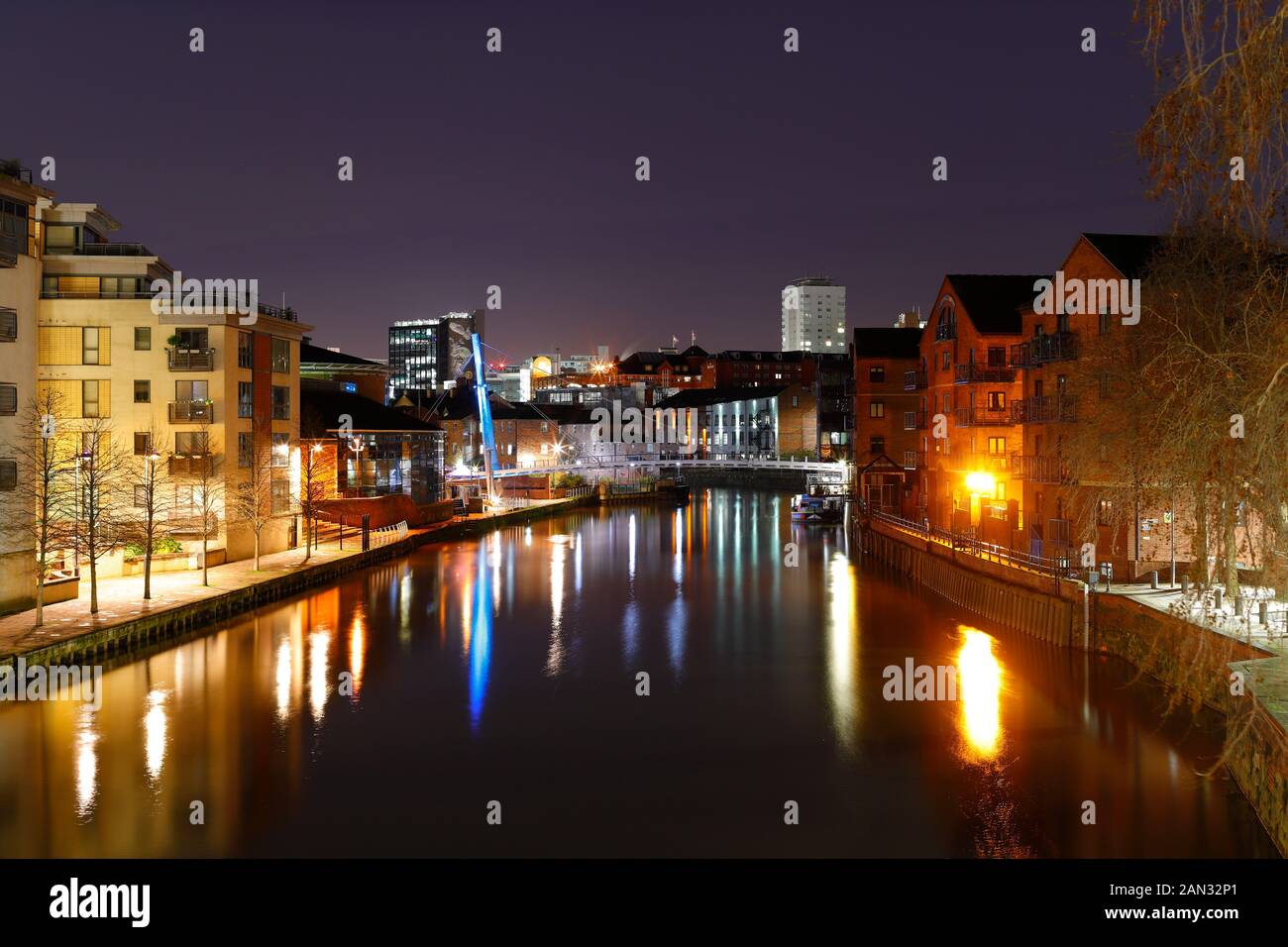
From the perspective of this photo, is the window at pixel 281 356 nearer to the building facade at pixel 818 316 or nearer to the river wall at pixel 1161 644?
the river wall at pixel 1161 644

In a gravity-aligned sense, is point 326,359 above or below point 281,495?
above

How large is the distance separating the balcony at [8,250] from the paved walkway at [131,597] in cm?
804

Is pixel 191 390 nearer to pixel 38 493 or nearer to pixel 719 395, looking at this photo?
pixel 38 493

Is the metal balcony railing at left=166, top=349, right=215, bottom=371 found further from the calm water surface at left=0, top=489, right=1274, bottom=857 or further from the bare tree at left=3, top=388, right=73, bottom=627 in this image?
the calm water surface at left=0, top=489, right=1274, bottom=857

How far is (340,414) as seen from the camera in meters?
46.2

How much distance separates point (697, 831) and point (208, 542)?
2172cm

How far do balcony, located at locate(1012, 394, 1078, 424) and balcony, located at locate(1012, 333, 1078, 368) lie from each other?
1096 millimetres

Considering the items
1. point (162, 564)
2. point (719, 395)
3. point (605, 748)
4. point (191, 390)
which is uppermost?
point (719, 395)

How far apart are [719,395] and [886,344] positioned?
62221 mm

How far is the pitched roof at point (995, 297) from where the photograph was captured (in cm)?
3522

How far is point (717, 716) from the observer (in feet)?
63.6

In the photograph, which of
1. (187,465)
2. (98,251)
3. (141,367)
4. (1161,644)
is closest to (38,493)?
(187,465)

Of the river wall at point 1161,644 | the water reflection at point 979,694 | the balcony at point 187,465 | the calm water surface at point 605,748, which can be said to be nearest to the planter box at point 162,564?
the balcony at point 187,465
